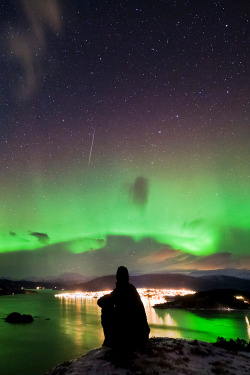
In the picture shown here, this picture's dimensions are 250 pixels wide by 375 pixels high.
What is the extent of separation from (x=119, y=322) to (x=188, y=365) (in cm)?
490

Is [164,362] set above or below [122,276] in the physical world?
below

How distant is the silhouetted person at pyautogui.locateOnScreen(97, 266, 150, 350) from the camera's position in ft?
57.0

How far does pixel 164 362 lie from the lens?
15.2 meters

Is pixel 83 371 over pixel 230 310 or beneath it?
over

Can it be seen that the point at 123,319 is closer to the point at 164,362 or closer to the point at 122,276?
the point at 122,276

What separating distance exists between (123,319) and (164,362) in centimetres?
379

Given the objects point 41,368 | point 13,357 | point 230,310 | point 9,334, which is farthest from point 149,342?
point 230,310

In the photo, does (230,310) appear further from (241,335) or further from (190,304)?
(241,335)

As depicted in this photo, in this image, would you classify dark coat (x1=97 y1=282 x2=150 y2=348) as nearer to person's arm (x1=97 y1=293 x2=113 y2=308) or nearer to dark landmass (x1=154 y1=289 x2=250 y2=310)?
person's arm (x1=97 y1=293 x2=113 y2=308)

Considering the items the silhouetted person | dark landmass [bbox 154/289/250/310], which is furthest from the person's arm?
dark landmass [bbox 154/289/250/310]

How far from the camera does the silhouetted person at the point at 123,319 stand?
684 inches

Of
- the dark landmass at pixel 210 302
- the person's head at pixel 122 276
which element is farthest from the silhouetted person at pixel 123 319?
the dark landmass at pixel 210 302

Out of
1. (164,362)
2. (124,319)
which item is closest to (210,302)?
(124,319)

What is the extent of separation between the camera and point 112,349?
1714cm
